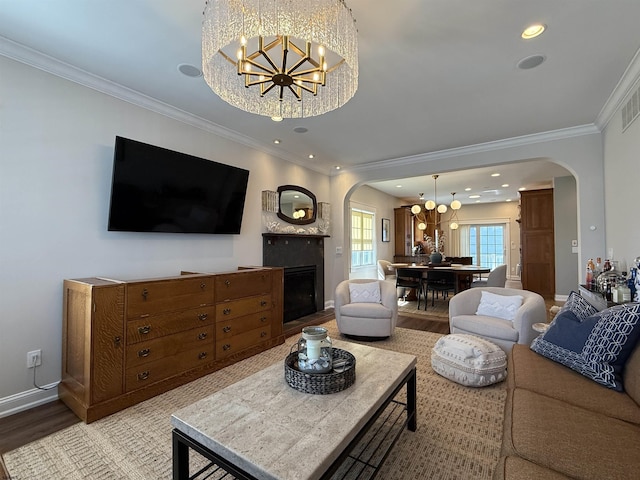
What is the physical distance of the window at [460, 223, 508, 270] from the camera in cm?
1039

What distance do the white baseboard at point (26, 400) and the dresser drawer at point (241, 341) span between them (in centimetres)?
132

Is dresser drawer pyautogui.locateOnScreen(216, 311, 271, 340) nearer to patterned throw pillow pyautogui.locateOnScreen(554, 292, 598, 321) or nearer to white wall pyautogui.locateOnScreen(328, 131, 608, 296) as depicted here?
patterned throw pillow pyautogui.locateOnScreen(554, 292, 598, 321)

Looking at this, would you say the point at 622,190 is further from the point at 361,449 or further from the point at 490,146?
the point at 361,449

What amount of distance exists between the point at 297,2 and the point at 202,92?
6.04 ft

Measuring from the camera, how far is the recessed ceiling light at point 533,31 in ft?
6.76

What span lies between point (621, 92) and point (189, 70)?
3.94 metres

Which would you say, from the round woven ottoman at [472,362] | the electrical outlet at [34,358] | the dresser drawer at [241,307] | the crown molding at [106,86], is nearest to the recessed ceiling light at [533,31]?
the round woven ottoman at [472,362]

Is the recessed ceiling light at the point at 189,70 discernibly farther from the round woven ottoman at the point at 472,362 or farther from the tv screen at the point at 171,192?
the round woven ottoman at the point at 472,362

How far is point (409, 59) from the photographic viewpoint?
2.42 metres

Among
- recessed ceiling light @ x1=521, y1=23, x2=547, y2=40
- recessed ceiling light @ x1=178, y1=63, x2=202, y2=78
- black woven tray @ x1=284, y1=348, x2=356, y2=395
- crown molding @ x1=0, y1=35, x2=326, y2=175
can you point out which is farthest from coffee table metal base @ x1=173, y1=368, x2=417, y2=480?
crown molding @ x1=0, y1=35, x2=326, y2=175

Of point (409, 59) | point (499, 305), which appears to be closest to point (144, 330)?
point (409, 59)

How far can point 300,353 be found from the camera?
1874mm

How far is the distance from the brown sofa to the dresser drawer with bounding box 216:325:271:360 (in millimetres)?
2528

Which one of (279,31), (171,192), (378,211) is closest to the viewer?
(279,31)
